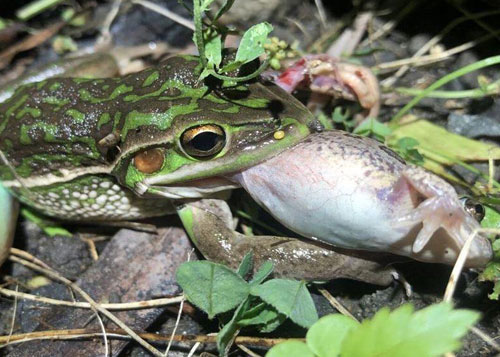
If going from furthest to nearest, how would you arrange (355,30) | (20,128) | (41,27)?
(41,27)
(355,30)
(20,128)

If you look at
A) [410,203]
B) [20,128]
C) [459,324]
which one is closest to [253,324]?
[410,203]

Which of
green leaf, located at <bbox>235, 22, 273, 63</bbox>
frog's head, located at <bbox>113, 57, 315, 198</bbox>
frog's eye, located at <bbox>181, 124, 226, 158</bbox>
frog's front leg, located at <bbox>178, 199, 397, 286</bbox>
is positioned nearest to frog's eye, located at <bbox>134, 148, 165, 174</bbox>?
frog's head, located at <bbox>113, 57, 315, 198</bbox>

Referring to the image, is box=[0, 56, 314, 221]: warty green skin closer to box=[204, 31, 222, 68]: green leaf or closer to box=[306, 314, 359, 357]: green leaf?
box=[204, 31, 222, 68]: green leaf

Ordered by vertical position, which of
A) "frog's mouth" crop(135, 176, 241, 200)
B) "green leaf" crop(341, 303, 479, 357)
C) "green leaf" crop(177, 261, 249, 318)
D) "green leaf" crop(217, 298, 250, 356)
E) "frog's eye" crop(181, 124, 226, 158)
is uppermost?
"frog's eye" crop(181, 124, 226, 158)

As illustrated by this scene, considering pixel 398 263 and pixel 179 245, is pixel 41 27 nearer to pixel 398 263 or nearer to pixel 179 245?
pixel 179 245

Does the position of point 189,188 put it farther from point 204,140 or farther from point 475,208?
point 475,208

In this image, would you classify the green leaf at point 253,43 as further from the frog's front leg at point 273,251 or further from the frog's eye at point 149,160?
the frog's front leg at point 273,251
